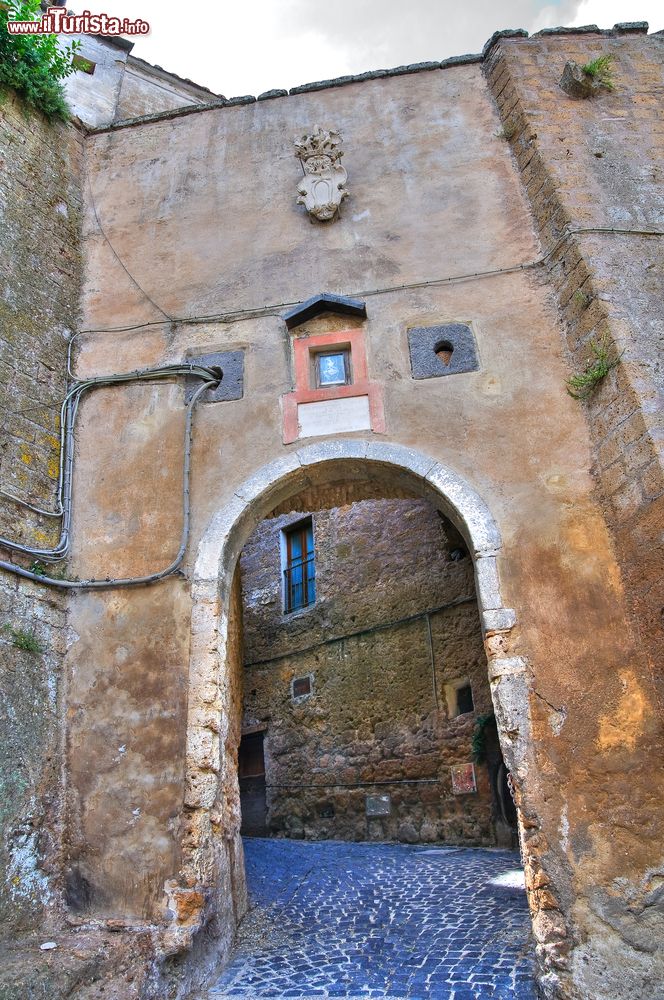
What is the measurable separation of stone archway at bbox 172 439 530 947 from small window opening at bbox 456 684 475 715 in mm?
4048

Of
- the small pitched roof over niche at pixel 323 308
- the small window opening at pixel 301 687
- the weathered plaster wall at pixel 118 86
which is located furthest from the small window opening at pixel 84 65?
the small window opening at pixel 301 687

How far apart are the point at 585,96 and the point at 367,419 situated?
3.45 metres

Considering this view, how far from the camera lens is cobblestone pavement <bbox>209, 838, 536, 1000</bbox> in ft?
12.9

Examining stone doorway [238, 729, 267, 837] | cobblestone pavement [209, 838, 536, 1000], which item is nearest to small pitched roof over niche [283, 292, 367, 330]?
cobblestone pavement [209, 838, 536, 1000]

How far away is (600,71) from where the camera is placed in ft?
20.2

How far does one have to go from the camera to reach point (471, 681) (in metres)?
8.52

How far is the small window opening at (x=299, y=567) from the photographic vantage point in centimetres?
1139

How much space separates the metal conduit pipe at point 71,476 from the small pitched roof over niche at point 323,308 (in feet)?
2.29

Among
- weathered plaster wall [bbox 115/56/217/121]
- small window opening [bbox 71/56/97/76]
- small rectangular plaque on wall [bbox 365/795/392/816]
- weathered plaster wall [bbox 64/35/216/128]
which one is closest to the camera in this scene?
weathered plaster wall [bbox 64/35/216/128]

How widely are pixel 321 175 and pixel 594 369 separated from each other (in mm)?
2965

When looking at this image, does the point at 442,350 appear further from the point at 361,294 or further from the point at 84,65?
the point at 84,65

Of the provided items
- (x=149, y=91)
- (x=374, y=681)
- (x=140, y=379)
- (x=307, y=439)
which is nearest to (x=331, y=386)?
(x=307, y=439)

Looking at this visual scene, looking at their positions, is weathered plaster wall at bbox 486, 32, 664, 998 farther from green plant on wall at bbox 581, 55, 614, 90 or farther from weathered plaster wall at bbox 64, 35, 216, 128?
weathered plaster wall at bbox 64, 35, 216, 128

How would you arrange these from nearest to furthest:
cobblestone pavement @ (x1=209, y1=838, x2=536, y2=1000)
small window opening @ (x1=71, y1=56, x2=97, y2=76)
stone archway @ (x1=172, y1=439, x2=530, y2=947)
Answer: cobblestone pavement @ (x1=209, y1=838, x2=536, y2=1000) → stone archway @ (x1=172, y1=439, x2=530, y2=947) → small window opening @ (x1=71, y1=56, x2=97, y2=76)
